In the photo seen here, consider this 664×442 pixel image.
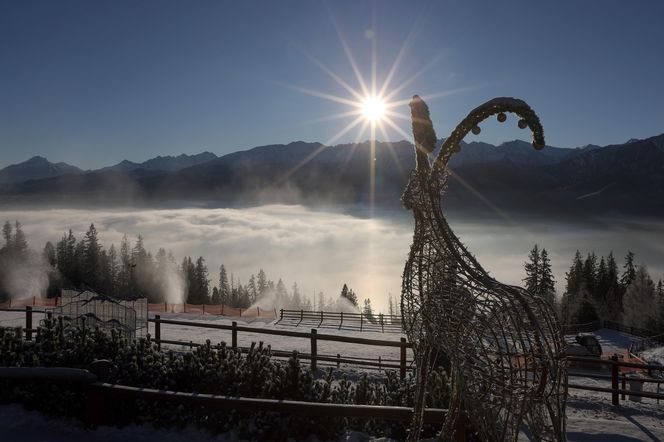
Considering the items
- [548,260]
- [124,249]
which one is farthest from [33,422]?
[124,249]

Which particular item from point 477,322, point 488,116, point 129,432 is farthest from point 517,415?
point 129,432

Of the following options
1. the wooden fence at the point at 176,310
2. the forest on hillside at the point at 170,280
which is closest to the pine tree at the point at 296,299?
the forest on hillside at the point at 170,280

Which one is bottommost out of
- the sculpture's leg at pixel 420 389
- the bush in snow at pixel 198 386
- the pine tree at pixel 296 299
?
the pine tree at pixel 296 299

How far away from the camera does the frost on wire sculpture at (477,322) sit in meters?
3.34

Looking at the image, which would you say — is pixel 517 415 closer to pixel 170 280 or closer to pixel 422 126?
pixel 422 126

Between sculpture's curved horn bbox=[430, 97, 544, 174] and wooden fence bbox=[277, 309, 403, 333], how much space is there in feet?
83.5

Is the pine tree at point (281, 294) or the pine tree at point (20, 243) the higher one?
the pine tree at point (20, 243)

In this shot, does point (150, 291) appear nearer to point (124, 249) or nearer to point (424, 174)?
point (124, 249)

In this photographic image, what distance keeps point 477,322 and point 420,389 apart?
3.50 feet

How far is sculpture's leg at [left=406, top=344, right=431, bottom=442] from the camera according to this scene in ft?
13.6

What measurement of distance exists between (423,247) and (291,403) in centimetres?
238

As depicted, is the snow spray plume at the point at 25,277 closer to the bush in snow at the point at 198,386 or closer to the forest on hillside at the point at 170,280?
the forest on hillside at the point at 170,280

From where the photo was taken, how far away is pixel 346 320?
32.0 metres

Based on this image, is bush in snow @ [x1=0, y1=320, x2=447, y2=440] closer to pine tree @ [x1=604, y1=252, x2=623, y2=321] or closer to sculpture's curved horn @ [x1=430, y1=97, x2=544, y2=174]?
sculpture's curved horn @ [x1=430, y1=97, x2=544, y2=174]
